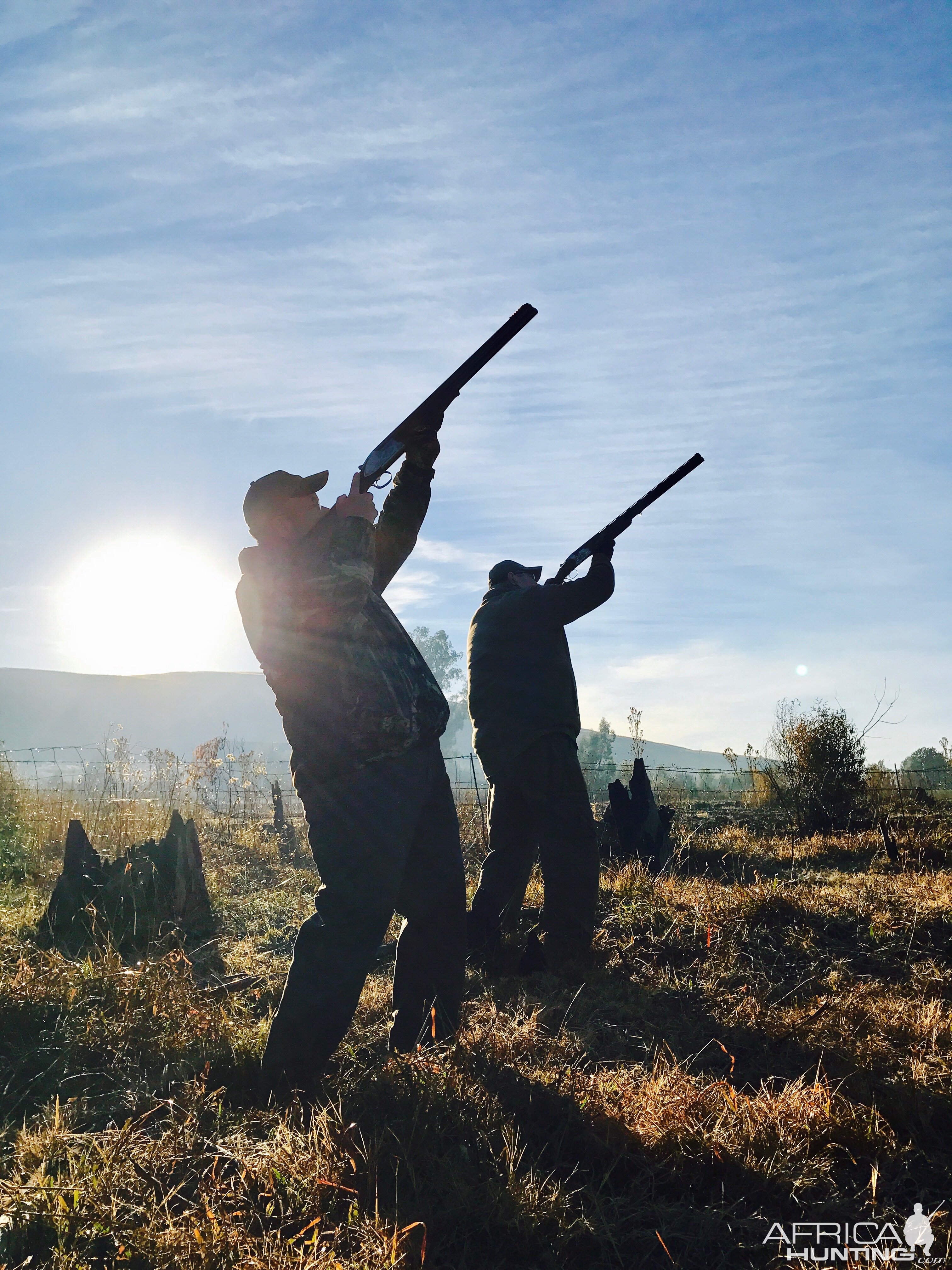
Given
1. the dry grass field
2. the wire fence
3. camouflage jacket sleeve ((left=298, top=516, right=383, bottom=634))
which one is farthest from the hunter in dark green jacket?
camouflage jacket sleeve ((left=298, top=516, right=383, bottom=634))

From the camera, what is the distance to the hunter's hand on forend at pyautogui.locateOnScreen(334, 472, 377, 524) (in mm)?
2867

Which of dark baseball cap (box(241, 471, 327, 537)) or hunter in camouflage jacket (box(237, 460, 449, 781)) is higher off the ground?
dark baseball cap (box(241, 471, 327, 537))

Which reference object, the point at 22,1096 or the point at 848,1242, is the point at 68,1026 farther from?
the point at 848,1242

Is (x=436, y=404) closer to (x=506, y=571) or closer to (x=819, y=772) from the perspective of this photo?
(x=506, y=571)

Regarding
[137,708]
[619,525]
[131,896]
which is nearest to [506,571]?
[619,525]

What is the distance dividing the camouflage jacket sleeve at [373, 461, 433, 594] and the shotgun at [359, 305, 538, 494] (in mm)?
164

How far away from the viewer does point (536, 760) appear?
470 centimetres

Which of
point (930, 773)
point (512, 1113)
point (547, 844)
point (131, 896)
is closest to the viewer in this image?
point (512, 1113)

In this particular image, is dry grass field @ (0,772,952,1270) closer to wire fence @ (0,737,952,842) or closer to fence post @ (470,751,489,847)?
wire fence @ (0,737,952,842)

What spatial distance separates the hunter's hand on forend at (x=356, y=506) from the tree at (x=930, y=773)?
487 inches

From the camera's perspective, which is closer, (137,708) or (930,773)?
(930,773)

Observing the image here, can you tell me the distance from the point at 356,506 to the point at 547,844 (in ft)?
8.23

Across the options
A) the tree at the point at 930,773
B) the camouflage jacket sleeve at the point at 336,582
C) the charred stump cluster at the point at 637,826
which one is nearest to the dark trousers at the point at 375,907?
the camouflage jacket sleeve at the point at 336,582

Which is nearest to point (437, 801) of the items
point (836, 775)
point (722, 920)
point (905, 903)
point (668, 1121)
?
point (668, 1121)
